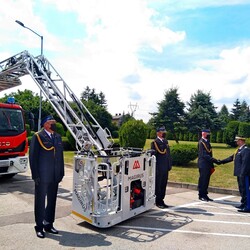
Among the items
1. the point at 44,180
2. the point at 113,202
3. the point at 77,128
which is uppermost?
the point at 77,128

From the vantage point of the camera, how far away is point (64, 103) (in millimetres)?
9555

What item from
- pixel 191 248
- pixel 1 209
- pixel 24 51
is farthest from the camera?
pixel 24 51

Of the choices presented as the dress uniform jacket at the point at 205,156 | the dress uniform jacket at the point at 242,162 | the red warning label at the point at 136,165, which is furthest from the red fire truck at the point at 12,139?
the dress uniform jacket at the point at 242,162

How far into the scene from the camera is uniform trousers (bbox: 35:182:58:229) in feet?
16.4

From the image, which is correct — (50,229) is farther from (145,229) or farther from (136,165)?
(136,165)

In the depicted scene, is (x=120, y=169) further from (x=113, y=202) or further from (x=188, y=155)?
(x=188, y=155)

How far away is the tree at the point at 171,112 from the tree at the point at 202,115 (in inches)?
46.9

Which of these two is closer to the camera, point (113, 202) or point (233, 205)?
point (113, 202)

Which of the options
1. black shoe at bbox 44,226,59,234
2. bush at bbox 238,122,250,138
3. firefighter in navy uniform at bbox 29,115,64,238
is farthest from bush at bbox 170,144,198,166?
bush at bbox 238,122,250,138

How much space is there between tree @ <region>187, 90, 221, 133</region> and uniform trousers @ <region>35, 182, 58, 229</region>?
2905 centimetres

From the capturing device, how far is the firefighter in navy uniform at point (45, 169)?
196 inches

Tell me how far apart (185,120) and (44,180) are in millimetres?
29389

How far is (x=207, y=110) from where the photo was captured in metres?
33.5

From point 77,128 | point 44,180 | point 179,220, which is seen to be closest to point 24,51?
point 77,128
